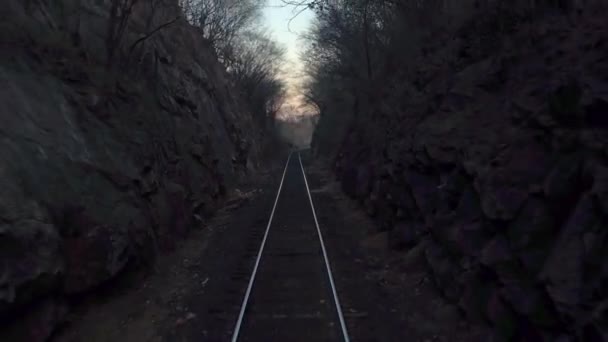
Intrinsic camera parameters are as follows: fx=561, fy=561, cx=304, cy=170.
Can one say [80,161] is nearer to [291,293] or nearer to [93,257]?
[93,257]

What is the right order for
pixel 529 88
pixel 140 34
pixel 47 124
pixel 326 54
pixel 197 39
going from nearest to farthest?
pixel 529 88
pixel 47 124
pixel 140 34
pixel 197 39
pixel 326 54

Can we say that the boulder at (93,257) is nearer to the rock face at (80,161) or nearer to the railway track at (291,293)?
the rock face at (80,161)

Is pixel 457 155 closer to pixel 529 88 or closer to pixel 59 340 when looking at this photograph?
pixel 529 88

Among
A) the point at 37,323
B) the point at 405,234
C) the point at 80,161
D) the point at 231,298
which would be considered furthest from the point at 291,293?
the point at 80,161

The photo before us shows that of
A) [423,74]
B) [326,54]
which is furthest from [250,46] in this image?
[423,74]

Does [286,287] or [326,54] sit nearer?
[286,287]

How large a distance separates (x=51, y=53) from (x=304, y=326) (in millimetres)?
8141

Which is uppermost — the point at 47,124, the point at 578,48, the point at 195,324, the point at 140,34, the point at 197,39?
the point at 197,39

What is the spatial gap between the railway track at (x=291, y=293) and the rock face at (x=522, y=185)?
1941 mm

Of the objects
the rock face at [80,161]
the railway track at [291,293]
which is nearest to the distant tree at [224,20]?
the rock face at [80,161]

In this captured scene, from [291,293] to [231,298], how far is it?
3.36 feet

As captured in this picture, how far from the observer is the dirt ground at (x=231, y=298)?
8133 mm

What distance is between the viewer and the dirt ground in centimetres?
813

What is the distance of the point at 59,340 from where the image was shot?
7.84 metres
